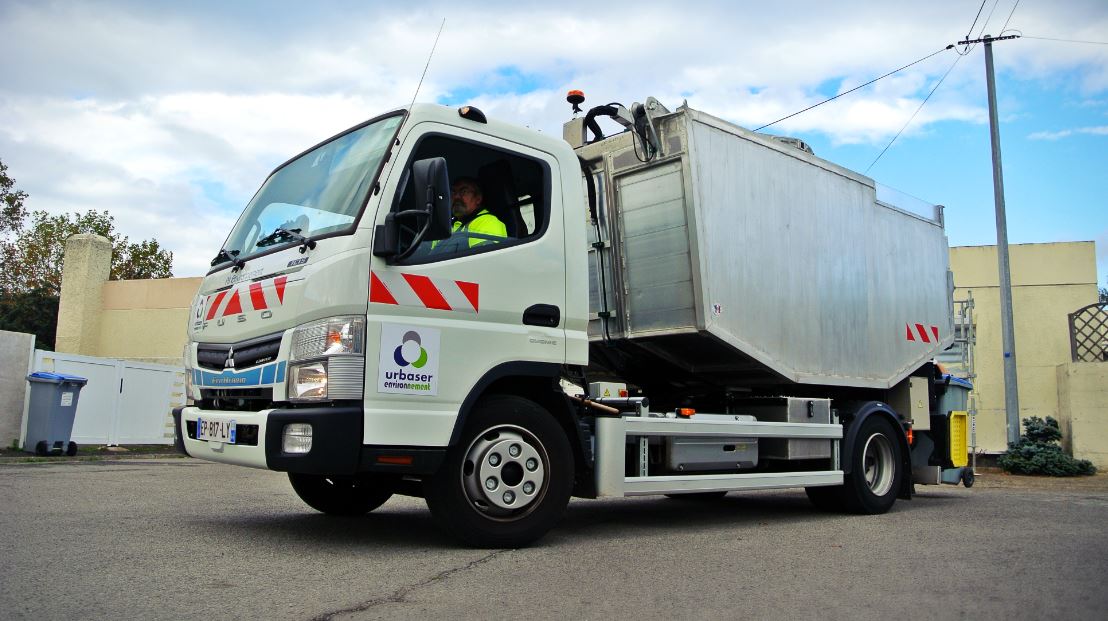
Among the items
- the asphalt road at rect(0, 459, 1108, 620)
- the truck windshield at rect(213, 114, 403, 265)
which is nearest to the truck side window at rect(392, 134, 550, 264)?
the truck windshield at rect(213, 114, 403, 265)

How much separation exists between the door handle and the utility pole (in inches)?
521

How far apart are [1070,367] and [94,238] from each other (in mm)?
23848

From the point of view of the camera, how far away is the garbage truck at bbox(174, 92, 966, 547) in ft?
16.2

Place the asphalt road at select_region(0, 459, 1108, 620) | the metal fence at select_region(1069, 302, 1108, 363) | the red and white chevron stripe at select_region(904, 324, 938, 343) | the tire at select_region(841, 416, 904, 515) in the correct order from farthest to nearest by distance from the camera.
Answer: the metal fence at select_region(1069, 302, 1108, 363) → the red and white chevron stripe at select_region(904, 324, 938, 343) → the tire at select_region(841, 416, 904, 515) → the asphalt road at select_region(0, 459, 1108, 620)

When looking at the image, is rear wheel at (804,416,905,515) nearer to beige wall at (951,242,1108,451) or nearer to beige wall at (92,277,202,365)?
beige wall at (951,242,1108,451)

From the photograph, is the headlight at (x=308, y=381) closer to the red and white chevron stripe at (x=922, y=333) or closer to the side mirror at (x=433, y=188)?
the side mirror at (x=433, y=188)

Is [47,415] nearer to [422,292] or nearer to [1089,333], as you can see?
[422,292]

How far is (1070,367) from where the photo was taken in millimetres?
16828

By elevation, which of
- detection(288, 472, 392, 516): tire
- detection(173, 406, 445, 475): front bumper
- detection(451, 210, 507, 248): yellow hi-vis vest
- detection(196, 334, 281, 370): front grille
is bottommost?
detection(288, 472, 392, 516): tire

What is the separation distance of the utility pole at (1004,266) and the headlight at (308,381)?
1476 centimetres

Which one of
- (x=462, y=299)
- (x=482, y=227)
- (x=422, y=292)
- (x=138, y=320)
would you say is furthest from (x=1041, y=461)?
(x=138, y=320)

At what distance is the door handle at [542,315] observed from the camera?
5613 millimetres

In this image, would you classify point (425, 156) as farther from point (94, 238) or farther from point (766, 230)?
point (94, 238)

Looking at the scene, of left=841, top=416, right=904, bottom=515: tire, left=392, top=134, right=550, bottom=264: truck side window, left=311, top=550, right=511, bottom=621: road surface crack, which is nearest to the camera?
left=311, top=550, right=511, bottom=621: road surface crack
